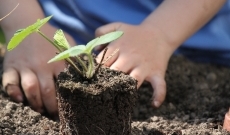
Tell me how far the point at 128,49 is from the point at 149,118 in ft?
0.82

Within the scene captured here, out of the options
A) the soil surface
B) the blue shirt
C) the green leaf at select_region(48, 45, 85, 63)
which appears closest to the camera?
the green leaf at select_region(48, 45, 85, 63)

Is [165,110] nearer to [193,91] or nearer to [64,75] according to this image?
[193,91]

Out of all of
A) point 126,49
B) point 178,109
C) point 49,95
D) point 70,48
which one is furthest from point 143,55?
point 70,48

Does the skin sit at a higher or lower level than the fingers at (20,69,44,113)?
higher

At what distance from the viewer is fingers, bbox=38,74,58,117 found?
4.25 ft

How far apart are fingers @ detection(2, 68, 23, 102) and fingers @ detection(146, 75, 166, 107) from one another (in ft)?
1.24

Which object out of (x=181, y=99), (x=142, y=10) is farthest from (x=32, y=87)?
(x=142, y=10)

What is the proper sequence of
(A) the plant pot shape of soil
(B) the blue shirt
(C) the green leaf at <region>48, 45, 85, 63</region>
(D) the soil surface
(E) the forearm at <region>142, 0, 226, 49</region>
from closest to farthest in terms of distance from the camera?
(C) the green leaf at <region>48, 45, 85, 63</region>, (A) the plant pot shape of soil, (D) the soil surface, (E) the forearm at <region>142, 0, 226, 49</region>, (B) the blue shirt

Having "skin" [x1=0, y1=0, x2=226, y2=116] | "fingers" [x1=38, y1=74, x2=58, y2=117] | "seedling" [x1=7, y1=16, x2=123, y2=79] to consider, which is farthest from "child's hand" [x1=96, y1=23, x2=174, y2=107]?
"seedling" [x1=7, y1=16, x2=123, y2=79]

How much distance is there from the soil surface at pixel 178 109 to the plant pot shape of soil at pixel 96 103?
14cm

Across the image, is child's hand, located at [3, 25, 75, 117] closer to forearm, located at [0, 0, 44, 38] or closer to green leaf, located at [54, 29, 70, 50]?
forearm, located at [0, 0, 44, 38]

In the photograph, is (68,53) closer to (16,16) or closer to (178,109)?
(178,109)

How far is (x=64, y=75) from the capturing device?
943mm

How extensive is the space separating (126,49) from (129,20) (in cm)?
29
